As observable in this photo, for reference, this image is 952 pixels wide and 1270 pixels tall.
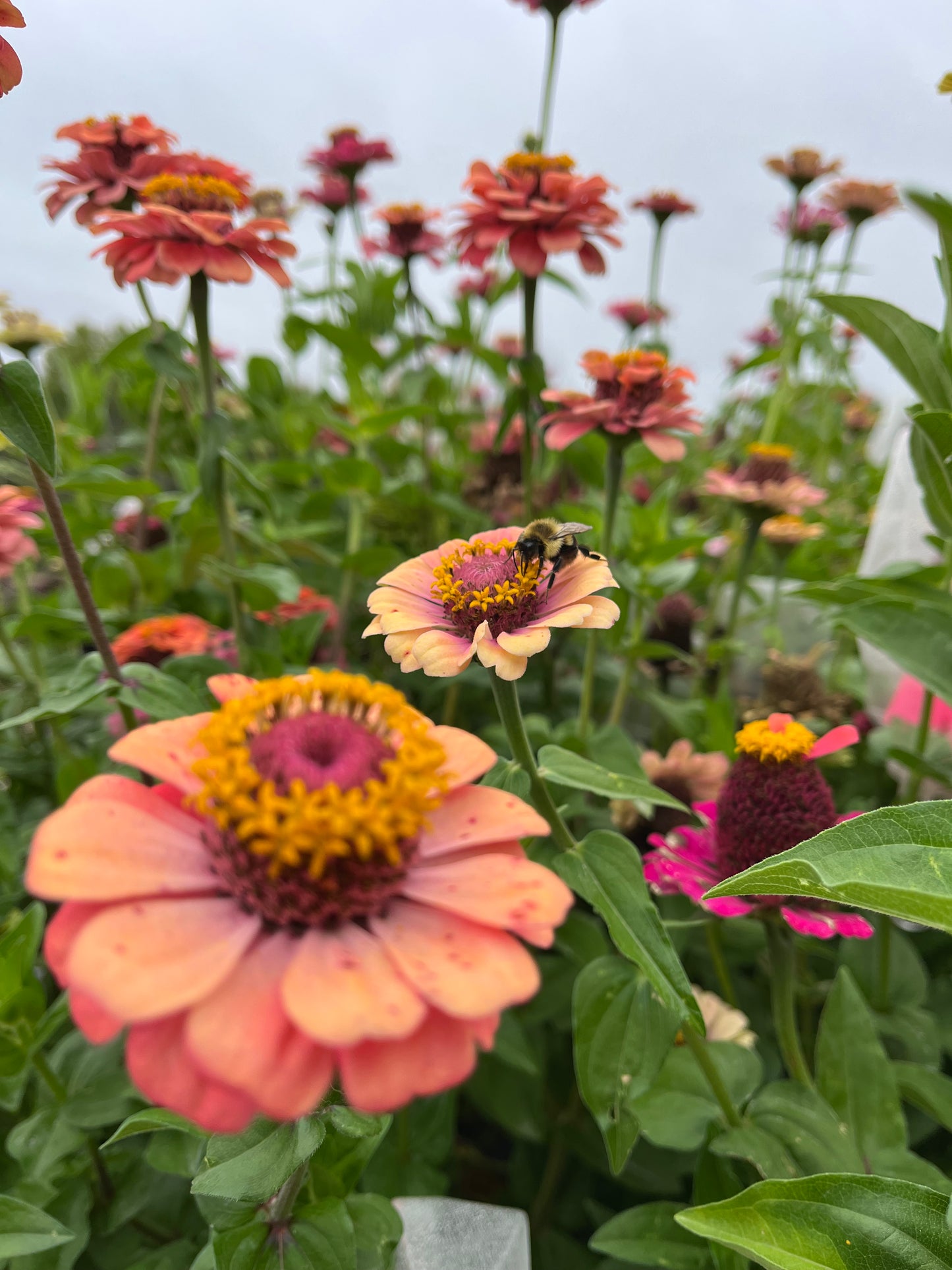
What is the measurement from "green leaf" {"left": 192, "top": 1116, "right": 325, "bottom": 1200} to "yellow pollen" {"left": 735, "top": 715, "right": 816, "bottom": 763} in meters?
0.52

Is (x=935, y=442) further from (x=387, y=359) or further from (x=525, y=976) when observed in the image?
(x=387, y=359)

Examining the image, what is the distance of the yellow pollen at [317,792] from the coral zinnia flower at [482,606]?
0.09 metres

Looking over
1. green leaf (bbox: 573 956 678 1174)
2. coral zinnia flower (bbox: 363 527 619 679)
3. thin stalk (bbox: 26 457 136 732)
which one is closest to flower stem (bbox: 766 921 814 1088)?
green leaf (bbox: 573 956 678 1174)

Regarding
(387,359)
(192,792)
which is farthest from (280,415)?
(192,792)

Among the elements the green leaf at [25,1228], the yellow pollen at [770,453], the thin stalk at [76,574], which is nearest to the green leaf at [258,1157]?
the green leaf at [25,1228]

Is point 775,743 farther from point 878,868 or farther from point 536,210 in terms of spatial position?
point 536,210

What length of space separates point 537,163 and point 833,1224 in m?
1.31

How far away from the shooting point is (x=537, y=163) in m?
1.22

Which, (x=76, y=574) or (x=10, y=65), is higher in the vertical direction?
(x=10, y=65)

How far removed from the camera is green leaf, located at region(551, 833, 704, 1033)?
57 cm

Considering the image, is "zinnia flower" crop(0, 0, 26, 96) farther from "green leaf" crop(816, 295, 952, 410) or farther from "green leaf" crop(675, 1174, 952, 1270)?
"green leaf" crop(675, 1174, 952, 1270)

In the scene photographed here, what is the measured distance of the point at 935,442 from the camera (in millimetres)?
817

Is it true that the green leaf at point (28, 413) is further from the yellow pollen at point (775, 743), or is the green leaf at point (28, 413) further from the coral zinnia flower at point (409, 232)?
the coral zinnia flower at point (409, 232)

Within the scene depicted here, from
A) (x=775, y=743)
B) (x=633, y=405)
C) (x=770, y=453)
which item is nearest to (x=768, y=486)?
(x=770, y=453)
